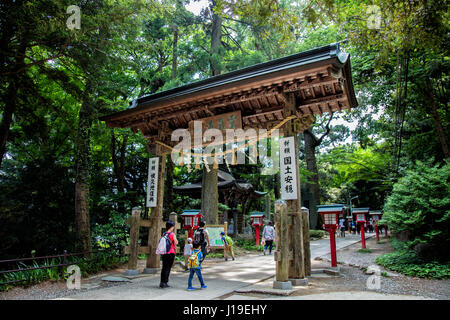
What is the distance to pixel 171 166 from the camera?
15180mm

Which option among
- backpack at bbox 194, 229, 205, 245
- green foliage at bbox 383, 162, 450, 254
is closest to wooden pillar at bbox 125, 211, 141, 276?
backpack at bbox 194, 229, 205, 245

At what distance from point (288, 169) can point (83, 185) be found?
7.89 meters

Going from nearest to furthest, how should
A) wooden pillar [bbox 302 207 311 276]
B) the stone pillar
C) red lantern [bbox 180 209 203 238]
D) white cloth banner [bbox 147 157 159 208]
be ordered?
the stone pillar < wooden pillar [bbox 302 207 311 276] < white cloth banner [bbox 147 157 159 208] < red lantern [bbox 180 209 203 238]

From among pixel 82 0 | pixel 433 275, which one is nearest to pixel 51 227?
pixel 82 0

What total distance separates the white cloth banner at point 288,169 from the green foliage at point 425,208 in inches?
182

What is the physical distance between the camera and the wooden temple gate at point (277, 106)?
20.2 feet

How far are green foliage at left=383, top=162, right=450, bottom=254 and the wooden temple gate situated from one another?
3986mm

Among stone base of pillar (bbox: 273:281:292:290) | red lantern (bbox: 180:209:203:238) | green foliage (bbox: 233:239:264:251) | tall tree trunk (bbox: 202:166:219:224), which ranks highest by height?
tall tree trunk (bbox: 202:166:219:224)

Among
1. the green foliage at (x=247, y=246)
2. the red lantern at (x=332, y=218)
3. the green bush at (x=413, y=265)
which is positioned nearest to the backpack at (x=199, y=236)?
the red lantern at (x=332, y=218)

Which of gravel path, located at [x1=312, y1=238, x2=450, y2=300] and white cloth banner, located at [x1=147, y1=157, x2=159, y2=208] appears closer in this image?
gravel path, located at [x1=312, y1=238, x2=450, y2=300]

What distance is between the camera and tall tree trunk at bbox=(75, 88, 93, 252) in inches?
392

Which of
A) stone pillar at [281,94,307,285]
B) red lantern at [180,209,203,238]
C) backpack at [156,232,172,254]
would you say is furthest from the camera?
red lantern at [180,209,203,238]

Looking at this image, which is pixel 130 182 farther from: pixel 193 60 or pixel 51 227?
pixel 193 60

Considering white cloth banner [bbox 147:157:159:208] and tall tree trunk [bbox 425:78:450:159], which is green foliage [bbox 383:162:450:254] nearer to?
tall tree trunk [bbox 425:78:450:159]
